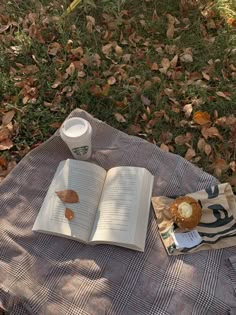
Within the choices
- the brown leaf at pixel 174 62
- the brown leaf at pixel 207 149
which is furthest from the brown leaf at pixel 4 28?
the brown leaf at pixel 207 149

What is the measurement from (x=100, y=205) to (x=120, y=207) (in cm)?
12

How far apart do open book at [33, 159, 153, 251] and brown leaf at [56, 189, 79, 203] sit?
0.01m

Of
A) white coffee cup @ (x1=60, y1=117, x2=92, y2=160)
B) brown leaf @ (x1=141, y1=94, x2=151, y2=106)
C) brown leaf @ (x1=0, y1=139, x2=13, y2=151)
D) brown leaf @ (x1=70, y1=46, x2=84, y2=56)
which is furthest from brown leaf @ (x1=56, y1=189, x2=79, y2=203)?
brown leaf @ (x1=70, y1=46, x2=84, y2=56)

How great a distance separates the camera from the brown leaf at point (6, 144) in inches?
92.1

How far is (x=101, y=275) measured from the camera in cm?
173

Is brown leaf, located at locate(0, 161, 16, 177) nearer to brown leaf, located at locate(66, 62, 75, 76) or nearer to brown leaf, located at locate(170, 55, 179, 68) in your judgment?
brown leaf, located at locate(66, 62, 75, 76)

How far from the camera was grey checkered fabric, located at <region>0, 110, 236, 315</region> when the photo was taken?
1.65m

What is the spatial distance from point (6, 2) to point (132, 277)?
8.09 feet

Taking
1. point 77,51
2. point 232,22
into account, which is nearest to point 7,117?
point 77,51

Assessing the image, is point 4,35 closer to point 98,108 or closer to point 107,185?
point 98,108

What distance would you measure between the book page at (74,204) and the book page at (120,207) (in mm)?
41

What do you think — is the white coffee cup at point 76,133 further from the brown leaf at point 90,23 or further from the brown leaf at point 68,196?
the brown leaf at point 90,23

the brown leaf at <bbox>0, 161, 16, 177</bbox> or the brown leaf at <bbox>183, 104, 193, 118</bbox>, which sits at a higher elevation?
the brown leaf at <bbox>183, 104, 193, 118</bbox>

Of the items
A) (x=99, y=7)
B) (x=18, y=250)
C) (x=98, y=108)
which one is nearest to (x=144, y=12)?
(x=99, y=7)
